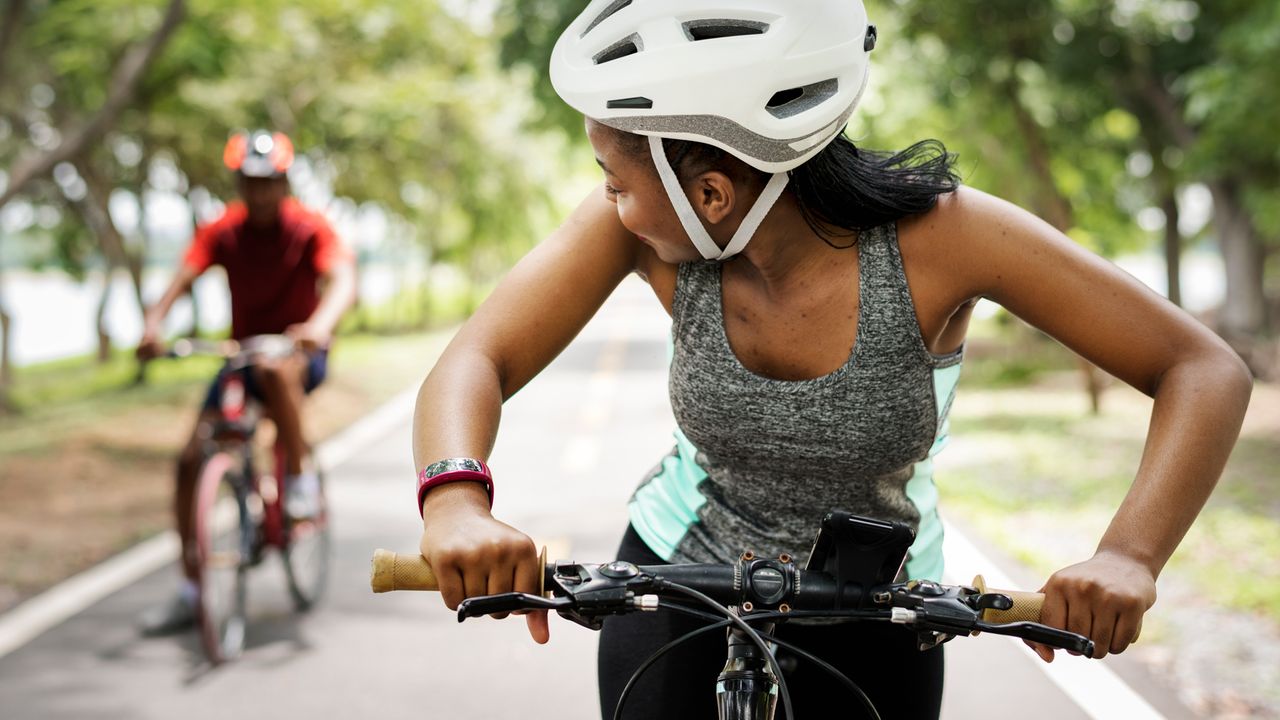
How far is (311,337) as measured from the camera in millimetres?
5484

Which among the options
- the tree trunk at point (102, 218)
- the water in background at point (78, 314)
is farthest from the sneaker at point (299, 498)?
the water in background at point (78, 314)

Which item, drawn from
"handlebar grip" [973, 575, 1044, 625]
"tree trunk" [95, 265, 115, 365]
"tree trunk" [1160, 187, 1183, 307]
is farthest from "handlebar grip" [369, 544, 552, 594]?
"tree trunk" [95, 265, 115, 365]

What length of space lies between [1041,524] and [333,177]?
21.5 meters

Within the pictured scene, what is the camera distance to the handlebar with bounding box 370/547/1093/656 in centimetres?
166

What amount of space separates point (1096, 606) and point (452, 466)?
0.90m

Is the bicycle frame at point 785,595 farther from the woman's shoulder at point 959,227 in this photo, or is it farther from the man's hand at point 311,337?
the man's hand at point 311,337

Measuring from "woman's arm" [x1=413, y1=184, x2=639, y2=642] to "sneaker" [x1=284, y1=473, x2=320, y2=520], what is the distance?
4106mm

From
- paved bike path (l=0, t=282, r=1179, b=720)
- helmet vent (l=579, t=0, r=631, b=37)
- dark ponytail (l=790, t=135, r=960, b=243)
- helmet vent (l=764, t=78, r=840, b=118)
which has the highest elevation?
helmet vent (l=579, t=0, r=631, b=37)

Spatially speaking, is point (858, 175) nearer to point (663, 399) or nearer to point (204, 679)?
point (204, 679)

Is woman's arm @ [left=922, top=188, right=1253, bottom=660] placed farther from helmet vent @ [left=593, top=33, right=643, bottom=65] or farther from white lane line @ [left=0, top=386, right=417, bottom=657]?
white lane line @ [left=0, top=386, right=417, bottom=657]

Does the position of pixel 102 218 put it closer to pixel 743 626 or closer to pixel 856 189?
pixel 856 189

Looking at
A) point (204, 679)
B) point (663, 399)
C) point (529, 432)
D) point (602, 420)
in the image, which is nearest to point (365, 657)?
point (204, 679)

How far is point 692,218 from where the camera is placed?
197 centimetres

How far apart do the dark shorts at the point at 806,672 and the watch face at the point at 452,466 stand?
49 centimetres
